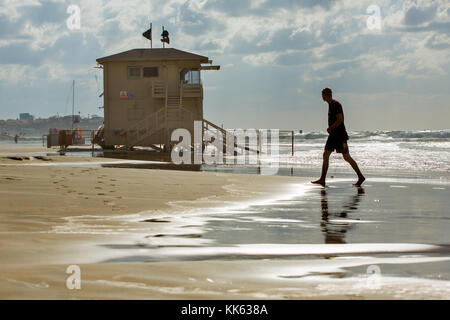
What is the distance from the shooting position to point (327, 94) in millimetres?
11703

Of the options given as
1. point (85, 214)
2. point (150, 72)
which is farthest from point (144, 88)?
point (85, 214)

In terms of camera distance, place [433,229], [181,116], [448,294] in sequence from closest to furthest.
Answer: [448,294]
[433,229]
[181,116]

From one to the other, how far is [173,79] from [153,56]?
2.15 meters

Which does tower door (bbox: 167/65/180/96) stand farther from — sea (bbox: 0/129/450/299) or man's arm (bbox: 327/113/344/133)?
sea (bbox: 0/129/450/299)

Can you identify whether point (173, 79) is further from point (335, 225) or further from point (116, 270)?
point (116, 270)

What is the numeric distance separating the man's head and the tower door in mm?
25222

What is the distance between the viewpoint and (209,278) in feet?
11.2

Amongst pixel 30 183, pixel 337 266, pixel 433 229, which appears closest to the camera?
pixel 337 266

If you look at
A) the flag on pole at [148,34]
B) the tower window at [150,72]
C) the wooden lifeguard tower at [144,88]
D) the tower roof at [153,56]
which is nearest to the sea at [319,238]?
the wooden lifeguard tower at [144,88]

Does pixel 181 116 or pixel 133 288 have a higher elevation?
pixel 181 116
